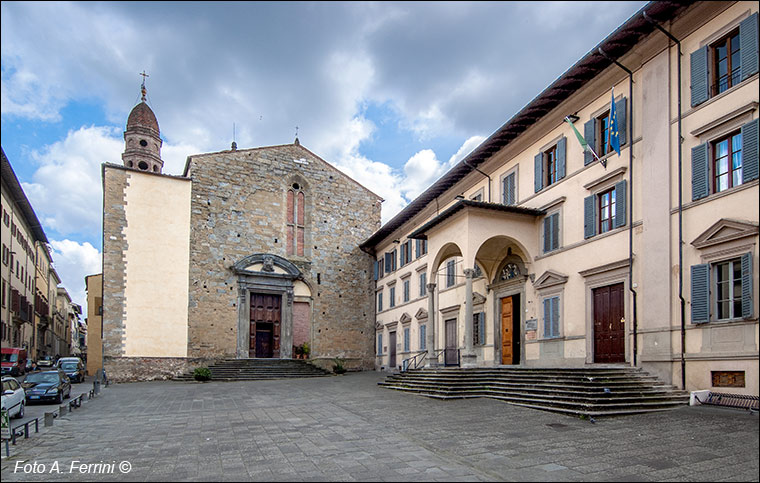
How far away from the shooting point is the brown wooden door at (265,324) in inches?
1249

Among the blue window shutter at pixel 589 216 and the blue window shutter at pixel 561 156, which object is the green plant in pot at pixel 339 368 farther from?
the blue window shutter at pixel 589 216

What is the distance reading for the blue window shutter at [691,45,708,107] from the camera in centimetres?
1238

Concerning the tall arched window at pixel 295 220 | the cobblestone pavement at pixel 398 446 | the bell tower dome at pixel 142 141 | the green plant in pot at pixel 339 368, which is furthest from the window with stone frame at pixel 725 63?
the bell tower dome at pixel 142 141

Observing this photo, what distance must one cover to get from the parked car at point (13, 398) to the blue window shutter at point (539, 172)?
16.7 m

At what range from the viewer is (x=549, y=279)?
17.7m

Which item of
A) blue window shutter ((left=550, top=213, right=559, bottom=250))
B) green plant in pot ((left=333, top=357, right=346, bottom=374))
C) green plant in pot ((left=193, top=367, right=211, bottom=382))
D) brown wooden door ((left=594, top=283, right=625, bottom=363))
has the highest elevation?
blue window shutter ((left=550, top=213, right=559, bottom=250))

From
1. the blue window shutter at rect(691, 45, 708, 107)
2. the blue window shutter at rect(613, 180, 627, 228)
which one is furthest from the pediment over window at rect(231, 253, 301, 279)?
the blue window shutter at rect(691, 45, 708, 107)

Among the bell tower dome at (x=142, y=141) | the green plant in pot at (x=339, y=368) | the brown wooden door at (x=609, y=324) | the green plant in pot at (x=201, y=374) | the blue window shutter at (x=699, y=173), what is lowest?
the green plant in pot at (x=339, y=368)

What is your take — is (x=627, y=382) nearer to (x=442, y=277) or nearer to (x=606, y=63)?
(x=606, y=63)

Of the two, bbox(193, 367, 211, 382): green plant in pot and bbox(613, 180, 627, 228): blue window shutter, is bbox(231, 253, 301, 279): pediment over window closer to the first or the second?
bbox(193, 367, 211, 382): green plant in pot

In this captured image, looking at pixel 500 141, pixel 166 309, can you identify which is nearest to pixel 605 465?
pixel 500 141

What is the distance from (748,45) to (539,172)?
7867mm

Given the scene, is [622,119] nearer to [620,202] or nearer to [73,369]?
[620,202]

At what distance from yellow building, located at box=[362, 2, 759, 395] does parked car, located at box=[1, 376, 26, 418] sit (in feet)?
42.1
